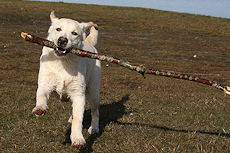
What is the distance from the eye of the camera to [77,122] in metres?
5.10

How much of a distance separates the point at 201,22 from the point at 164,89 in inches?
1708

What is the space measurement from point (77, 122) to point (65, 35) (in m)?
1.40

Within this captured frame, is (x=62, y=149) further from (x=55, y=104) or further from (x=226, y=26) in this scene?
(x=226, y=26)

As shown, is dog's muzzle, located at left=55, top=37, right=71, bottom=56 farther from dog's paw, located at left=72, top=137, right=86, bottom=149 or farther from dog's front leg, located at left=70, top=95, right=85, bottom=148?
dog's paw, located at left=72, top=137, right=86, bottom=149

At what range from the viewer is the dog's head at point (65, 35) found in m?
5.20

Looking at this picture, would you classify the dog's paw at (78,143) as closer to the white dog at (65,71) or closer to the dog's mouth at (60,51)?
the white dog at (65,71)

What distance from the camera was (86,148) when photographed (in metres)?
5.47

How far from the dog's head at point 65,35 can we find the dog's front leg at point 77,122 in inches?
30.6

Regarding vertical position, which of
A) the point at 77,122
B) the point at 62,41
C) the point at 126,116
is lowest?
the point at 126,116

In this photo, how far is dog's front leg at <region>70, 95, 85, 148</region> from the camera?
15.5 ft

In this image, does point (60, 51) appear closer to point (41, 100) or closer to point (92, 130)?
point (41, 100)

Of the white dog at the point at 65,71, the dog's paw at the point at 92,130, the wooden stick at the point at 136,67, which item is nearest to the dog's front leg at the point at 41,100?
the white dog at the point at 65,71

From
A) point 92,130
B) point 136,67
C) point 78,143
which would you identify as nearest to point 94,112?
point 92,130

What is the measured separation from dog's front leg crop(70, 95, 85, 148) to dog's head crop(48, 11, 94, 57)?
0.78 metres
